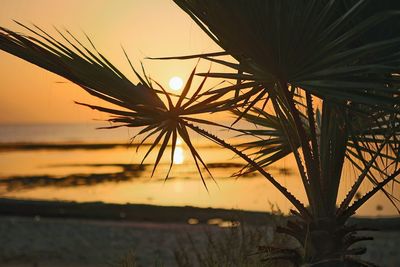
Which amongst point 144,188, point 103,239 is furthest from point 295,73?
point 144,188

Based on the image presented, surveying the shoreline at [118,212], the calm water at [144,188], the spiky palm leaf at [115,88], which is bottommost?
the spiky palm leaf at [115,88]

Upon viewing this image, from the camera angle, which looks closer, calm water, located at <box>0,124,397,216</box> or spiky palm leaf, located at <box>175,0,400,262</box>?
spiky palm leaf, located at <box>175,0,400,262</box>

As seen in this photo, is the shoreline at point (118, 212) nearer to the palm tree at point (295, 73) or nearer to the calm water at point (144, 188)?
the calm water at point (144, 188)

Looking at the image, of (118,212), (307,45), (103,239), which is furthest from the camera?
(118,212)

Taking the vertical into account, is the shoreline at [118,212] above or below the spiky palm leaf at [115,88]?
above

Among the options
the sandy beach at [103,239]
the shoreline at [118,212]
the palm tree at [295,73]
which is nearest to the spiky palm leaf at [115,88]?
the palm tree at [295,73]

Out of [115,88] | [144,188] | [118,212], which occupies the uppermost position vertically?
[144,188]

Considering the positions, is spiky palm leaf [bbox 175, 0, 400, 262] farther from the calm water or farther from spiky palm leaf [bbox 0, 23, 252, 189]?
the calm water

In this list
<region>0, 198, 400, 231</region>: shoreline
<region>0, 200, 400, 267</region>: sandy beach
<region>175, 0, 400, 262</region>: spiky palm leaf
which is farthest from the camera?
<region>0, 198, 400, 231</region>: shoreline

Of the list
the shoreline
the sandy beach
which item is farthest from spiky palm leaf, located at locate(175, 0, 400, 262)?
the shoreline

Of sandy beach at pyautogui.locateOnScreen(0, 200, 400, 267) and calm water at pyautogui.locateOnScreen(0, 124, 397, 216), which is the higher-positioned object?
calm water at pyautogui.locateOnScreen(0, 124, 397, 216)

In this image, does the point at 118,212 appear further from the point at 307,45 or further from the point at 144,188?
the point at 307,45

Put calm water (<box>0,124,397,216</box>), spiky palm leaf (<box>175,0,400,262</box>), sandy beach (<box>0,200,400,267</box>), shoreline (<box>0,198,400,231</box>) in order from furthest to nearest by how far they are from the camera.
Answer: calm water (<box>0,124,397,216</box>) → shoreline (<box>0,198,400,231</box>) → sandy beach (<box>0,200,400,267</box>) → spiky palm leaf (<box>175,0,400,262</box>)

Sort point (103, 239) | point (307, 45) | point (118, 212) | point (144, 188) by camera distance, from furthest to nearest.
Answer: point (144, 188) → point (118, 212) → point (103, 239) → point (307, 45)
